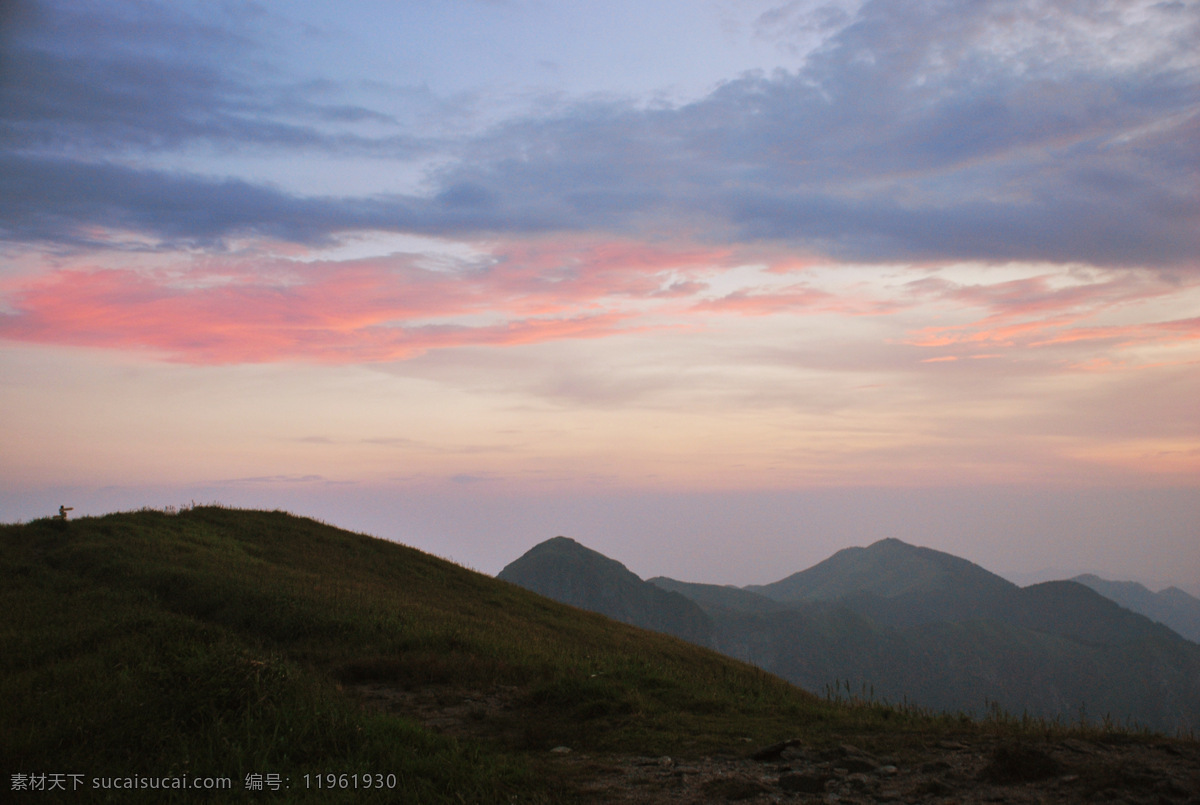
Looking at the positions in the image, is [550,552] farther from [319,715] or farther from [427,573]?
[319,715]

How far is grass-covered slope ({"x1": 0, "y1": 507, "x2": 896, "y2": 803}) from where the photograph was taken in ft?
30.0

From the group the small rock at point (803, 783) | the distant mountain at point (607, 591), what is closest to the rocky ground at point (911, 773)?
the small rock at point (803, 783)

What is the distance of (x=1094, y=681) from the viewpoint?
166750 millimetres

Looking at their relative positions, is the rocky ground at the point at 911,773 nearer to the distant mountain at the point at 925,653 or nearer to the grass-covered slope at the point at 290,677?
the grass-covered slope at the point at 290,677

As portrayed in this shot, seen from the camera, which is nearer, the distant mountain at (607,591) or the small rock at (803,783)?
A: the small rock at (803,783)

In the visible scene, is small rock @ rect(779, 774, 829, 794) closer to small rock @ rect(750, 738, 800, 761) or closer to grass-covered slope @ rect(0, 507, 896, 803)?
small rock @ rect(750, 738, 800, 761)

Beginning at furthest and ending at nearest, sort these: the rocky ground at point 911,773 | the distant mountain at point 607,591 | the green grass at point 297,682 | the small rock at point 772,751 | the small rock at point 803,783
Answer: the distant mountain at point 607,591 → the small rock at point 772,751 → the green grass at point 297,682 → the small rock at point 803,783 → the rocky ground at point 911,773

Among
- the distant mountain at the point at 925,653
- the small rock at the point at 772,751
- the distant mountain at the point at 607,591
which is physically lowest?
the distant mountain at the point at 925,653

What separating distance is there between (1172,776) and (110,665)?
51.3 feet

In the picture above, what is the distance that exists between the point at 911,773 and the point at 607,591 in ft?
536

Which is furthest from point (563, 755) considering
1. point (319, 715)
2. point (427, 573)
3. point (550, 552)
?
point (550, 552)

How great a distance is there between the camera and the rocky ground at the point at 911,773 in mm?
7820

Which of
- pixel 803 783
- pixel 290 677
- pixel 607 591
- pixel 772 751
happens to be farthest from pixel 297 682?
pixel 607 591

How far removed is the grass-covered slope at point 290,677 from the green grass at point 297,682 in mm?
46
